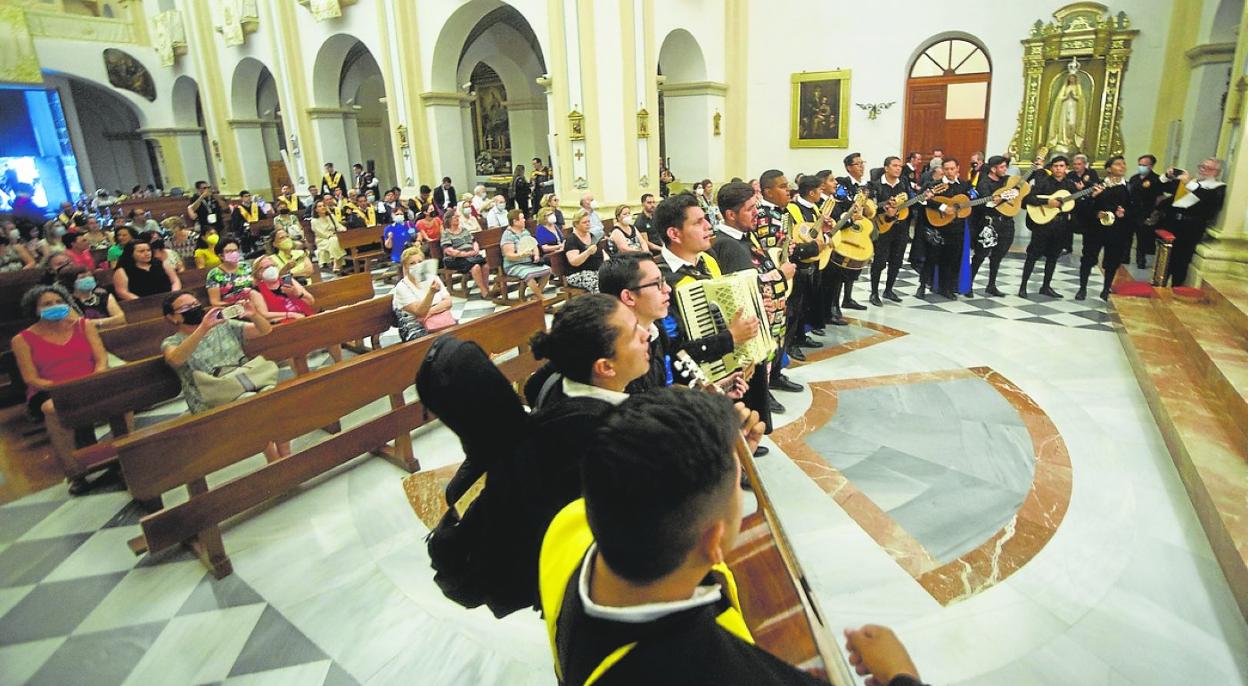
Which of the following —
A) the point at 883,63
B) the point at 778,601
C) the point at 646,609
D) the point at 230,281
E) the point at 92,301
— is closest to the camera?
the point at 646,609

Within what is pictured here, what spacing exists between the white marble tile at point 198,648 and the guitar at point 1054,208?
8.05 metres

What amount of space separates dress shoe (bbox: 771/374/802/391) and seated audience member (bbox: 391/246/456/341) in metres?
2.55

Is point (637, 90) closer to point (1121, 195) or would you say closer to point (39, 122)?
point (1121, 195)

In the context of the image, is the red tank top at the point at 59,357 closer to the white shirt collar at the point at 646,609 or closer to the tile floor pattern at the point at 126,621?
the tile floor pattern at the point at 126,621

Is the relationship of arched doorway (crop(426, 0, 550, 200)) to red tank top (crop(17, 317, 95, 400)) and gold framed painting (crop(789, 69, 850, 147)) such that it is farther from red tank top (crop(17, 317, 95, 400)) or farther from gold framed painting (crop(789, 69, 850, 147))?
red tank top (crop(17, 317, 95, 400))

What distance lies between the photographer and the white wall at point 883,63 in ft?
32.6

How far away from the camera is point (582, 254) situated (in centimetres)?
721

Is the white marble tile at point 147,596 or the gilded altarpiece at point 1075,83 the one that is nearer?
the white marble tile at point 147,596

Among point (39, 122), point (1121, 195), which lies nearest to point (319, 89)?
point (39, 122)

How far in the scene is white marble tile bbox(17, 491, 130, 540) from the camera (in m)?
3.54

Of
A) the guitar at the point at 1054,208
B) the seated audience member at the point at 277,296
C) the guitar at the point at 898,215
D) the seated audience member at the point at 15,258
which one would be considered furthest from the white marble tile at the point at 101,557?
the guitar at the point at 1054,208

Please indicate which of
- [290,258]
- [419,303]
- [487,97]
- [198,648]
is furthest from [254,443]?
[487,97]

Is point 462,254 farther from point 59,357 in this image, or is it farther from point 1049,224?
point 1049,224

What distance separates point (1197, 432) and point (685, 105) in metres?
11.1
